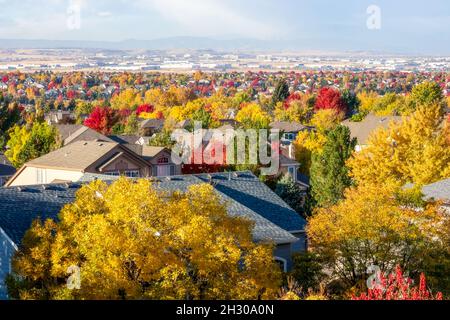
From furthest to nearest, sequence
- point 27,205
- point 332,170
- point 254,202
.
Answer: point 332,170
point 254,202
point 27,205

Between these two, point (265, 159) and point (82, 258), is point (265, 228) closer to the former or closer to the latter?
point (82, 258)

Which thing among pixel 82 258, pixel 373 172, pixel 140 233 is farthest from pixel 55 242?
pixel 373 172

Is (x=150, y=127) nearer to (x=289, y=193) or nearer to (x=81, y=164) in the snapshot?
(x=81, y=164)

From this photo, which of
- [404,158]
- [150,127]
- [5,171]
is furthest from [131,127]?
[404,158]

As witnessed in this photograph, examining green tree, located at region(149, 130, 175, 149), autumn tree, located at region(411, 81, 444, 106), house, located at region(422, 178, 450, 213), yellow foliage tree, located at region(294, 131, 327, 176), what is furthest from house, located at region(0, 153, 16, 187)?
autumn tree, located at region(411, 81, 444, 106)

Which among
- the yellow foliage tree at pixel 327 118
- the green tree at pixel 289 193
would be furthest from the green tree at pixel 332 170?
the yellow foliage tree at pixel 327 118

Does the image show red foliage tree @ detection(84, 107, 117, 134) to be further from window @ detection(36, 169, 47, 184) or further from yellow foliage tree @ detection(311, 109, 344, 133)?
A: window @ detection(36, 169, 47, 184)
